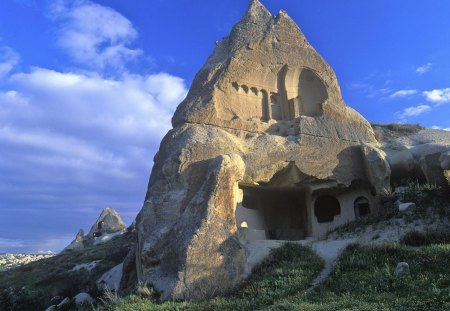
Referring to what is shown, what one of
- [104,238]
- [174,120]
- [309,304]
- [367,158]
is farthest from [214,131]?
[104,238]

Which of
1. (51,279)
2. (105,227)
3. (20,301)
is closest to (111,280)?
(20,301)

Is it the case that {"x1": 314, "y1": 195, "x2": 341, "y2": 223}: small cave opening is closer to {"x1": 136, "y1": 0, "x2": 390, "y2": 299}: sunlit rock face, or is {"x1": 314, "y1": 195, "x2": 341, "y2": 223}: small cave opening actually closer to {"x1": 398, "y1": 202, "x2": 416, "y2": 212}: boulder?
{"x1": 136, "y1": 0, "x2": 390, "y2": 299}: sunlit rock face

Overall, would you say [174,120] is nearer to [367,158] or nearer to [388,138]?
[367,158]

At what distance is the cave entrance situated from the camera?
58.5 feet

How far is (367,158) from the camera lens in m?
17.6

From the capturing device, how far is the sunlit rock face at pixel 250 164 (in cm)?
1256

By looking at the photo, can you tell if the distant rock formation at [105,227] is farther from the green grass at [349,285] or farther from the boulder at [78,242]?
the green grass at [349,285]

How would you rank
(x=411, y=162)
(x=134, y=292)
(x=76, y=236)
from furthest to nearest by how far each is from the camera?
(x=76, y=236) → (x=411, y=162) → (x=134, y=292)

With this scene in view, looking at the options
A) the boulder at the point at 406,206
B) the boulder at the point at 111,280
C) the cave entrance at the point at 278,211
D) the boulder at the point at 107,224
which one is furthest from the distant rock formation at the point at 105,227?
the boulder at the point at 406,206

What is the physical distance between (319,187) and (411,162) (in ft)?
13.1

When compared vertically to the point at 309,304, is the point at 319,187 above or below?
above

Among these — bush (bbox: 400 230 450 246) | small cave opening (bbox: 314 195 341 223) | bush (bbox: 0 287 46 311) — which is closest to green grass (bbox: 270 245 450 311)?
bush (bbox: 400 230 450 246)

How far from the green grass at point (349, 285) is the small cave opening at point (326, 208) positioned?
638 centimetres

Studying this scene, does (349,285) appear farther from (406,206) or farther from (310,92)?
(310,92)
